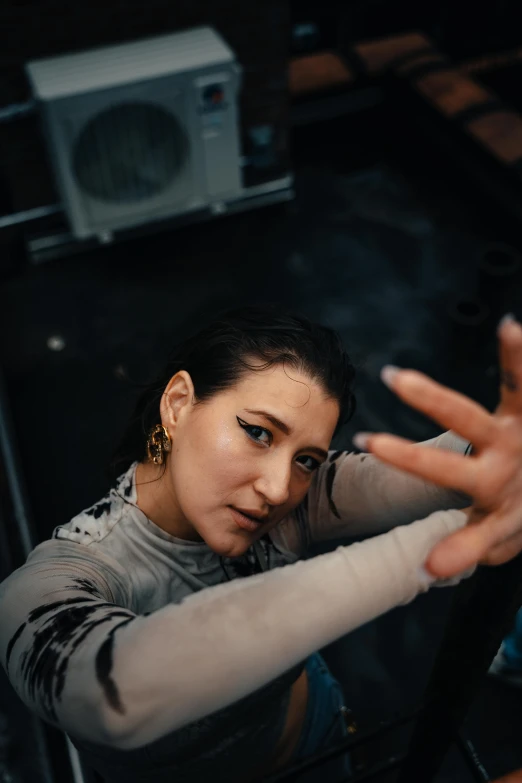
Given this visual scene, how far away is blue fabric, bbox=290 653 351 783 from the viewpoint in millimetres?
1744

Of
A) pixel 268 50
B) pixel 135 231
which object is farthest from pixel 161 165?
pixel 268 50

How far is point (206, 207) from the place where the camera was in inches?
176

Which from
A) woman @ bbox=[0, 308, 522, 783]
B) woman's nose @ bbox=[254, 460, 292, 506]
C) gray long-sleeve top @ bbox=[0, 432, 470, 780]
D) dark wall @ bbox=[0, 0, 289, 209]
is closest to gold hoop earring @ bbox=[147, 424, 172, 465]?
woman @ bbox=[0, 308, 522, 783]

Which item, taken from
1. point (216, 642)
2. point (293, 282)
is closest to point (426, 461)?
point (216, 642)

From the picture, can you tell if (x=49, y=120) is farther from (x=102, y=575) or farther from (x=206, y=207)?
(x=102, y=575)

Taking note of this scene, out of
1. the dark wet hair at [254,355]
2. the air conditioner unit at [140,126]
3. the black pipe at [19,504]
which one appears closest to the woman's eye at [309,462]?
the dark wet hair at [254,355]

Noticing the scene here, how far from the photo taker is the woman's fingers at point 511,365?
70 cm

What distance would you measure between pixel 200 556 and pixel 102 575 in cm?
23

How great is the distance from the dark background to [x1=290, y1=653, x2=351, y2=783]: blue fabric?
801 mm

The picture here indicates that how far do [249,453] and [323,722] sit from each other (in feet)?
3.18

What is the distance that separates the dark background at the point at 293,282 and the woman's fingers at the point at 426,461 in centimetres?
205

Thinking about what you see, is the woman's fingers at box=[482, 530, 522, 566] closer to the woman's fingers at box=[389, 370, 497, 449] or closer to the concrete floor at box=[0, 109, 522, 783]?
the woman's fingers at box=[389, 370, 497, 449]

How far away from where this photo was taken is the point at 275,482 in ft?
3.82

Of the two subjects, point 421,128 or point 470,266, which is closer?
point 470,266
